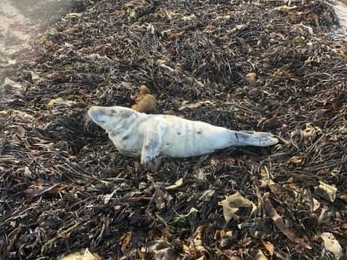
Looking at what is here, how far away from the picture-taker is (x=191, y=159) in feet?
11.7

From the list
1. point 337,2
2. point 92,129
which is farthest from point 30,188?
point 337,2

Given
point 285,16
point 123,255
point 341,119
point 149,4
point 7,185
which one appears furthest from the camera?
point 149,4

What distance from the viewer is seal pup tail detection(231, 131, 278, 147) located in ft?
11.9

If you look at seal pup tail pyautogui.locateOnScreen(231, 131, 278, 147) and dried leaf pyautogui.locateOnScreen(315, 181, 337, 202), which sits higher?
dried leaf pyautogui.locateOnScreen(315, 181, 337, 202)

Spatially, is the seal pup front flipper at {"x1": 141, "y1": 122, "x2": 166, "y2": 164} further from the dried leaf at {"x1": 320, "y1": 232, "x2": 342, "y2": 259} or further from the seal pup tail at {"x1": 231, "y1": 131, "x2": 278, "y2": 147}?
the dried leaf at {"x1": 320, "y1": 232, "x2": 342, "y2": 259}

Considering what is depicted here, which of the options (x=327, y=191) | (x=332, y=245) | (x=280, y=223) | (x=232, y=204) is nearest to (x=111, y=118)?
(x=232, y=204)

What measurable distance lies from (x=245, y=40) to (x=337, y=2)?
193cm

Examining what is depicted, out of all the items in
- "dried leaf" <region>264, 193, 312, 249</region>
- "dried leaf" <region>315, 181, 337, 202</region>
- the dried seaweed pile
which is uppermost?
"dried leaf" <region>315, 181, 337, 202</region>

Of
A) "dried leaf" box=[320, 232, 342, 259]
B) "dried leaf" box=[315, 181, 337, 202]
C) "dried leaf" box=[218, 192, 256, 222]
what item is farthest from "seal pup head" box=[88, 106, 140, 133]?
"dried leaf" box=[320, 232, 342, 259]

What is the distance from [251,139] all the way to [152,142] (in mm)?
664

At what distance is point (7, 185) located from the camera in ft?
11.3

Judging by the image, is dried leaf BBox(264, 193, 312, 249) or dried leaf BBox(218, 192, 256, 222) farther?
dried leaf BBox(218, 192, 256, 222)

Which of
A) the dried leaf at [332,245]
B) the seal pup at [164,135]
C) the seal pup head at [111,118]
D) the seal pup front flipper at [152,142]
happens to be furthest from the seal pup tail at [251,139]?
the dried leaf at [332,245]

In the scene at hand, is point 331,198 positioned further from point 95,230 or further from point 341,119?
point 95,230
